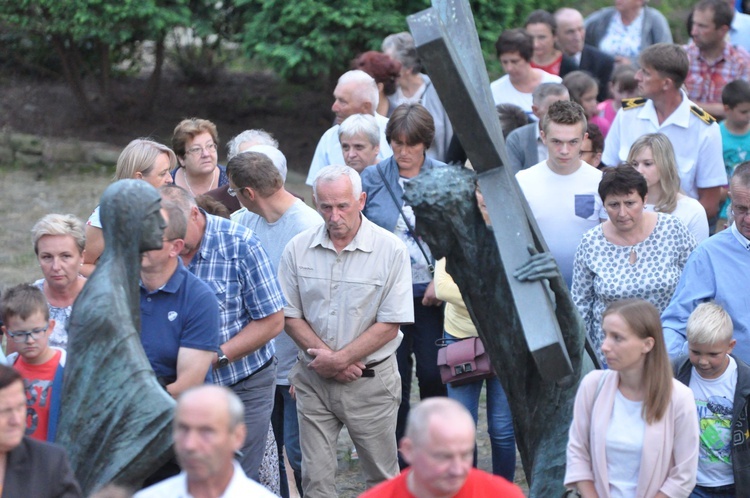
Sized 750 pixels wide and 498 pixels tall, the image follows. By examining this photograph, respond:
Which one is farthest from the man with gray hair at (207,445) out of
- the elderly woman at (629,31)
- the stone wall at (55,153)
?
the stone wall at (55,153)

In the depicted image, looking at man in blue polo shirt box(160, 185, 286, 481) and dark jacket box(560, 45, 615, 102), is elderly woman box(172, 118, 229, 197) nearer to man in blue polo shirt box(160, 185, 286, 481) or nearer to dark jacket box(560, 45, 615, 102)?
man in blue polo shirt box(160, 185, 286, 481)

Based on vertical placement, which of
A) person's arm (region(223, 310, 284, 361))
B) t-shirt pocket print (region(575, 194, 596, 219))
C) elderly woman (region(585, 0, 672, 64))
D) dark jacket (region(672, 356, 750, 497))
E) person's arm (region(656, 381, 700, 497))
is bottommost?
dark jacket (region(672, 356, 750, 497))

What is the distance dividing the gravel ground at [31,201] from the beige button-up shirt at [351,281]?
4.84 m

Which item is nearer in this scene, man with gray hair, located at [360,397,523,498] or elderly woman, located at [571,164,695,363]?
man with gray hair, located at [360,397,523,498]

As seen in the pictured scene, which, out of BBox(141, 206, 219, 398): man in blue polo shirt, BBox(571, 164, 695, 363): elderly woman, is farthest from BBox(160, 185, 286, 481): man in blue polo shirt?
BBox(571, 164, 695, 363): elderly woman

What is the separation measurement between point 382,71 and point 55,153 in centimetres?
615

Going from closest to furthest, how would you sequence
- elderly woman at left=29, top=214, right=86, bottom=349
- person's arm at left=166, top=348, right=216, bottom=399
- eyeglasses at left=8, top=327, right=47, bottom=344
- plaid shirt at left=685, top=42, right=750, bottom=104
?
1. person's arm at left=166, top=348, right=216, bottom=399
2. eyeglasses at left=8, top=327, right=47, bottom=344
3. elderly woman at left=29, top=214, right=86, bottom=349
4. plaid shirt at left=685, top=42, right=750, bottom=104

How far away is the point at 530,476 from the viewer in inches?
184

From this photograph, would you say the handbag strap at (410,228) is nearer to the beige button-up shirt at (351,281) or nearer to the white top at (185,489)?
the beige button-up shirt at (351,281)

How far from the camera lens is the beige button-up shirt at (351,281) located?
19.5ft

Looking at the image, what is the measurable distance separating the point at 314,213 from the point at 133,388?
275 cm

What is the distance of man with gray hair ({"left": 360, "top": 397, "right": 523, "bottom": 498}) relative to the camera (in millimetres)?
3426

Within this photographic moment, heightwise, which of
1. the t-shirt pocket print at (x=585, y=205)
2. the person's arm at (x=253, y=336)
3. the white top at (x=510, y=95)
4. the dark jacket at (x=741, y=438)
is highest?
the white top at (x=510, y=95)

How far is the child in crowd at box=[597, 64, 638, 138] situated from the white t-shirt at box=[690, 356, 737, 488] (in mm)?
3804
